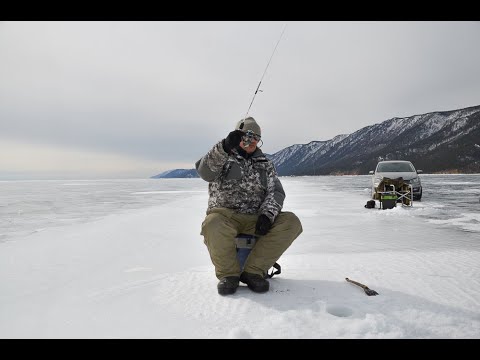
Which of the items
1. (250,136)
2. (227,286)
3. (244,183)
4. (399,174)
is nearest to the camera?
(227,286)

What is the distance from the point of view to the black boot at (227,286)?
2516mm

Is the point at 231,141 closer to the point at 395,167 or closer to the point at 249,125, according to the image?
the point at 249,125

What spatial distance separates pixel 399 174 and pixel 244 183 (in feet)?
35.2

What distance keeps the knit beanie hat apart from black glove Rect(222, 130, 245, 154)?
7.0 inches

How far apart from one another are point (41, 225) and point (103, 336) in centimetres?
651

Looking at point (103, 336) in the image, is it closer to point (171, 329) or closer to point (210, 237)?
point (171, 329)

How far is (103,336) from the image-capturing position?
1902 mm

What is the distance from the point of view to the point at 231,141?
2.62 metres

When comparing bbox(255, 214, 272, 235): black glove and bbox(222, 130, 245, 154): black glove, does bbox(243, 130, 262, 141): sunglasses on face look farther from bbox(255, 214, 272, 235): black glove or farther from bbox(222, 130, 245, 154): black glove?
bbox(255, 214, 272, 235): black glove

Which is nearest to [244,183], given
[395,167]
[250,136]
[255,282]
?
[250,136]

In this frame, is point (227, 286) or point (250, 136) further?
point (250, 136)

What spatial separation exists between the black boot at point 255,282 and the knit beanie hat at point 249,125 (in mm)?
1282

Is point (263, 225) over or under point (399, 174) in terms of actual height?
under
